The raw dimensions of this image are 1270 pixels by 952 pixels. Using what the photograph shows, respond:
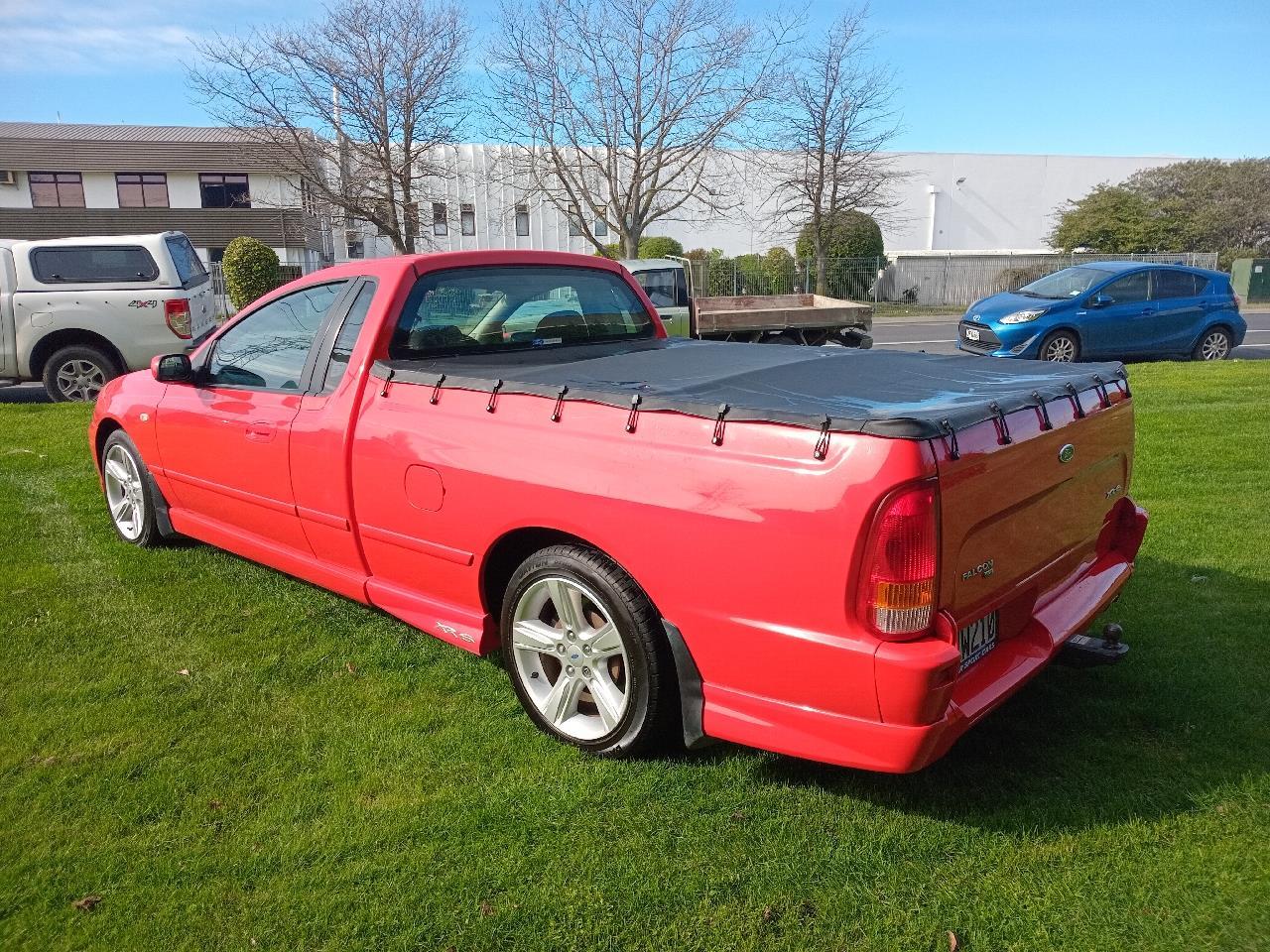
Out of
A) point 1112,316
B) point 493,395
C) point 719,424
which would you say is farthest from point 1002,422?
point 1112,316

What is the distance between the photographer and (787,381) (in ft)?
10.7

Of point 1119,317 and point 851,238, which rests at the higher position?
point 851,238

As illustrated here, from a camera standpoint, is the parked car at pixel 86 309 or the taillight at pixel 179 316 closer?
the parked car at pixel 86 309

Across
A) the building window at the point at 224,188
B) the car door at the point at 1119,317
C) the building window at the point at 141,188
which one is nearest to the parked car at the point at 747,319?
the car door at the point at 1119,317

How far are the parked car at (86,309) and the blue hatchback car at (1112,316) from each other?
11152 mm

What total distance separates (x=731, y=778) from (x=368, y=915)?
121 cm

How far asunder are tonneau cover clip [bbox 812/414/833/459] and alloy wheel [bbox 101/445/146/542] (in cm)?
444

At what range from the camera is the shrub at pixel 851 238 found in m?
32.9

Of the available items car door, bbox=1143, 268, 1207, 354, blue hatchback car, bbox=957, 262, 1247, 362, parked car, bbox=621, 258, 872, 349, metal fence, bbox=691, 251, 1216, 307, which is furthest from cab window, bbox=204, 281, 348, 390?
metal fence, bbox=691, 251, 1216, 307

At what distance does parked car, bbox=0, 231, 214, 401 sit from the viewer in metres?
10.5

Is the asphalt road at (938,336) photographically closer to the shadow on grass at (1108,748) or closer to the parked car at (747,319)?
the parked car at (747,319)

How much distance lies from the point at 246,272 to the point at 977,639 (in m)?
26.1

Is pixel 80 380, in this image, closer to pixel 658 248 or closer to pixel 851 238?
pixel 658 248

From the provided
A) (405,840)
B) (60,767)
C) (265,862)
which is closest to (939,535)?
(405,840)
